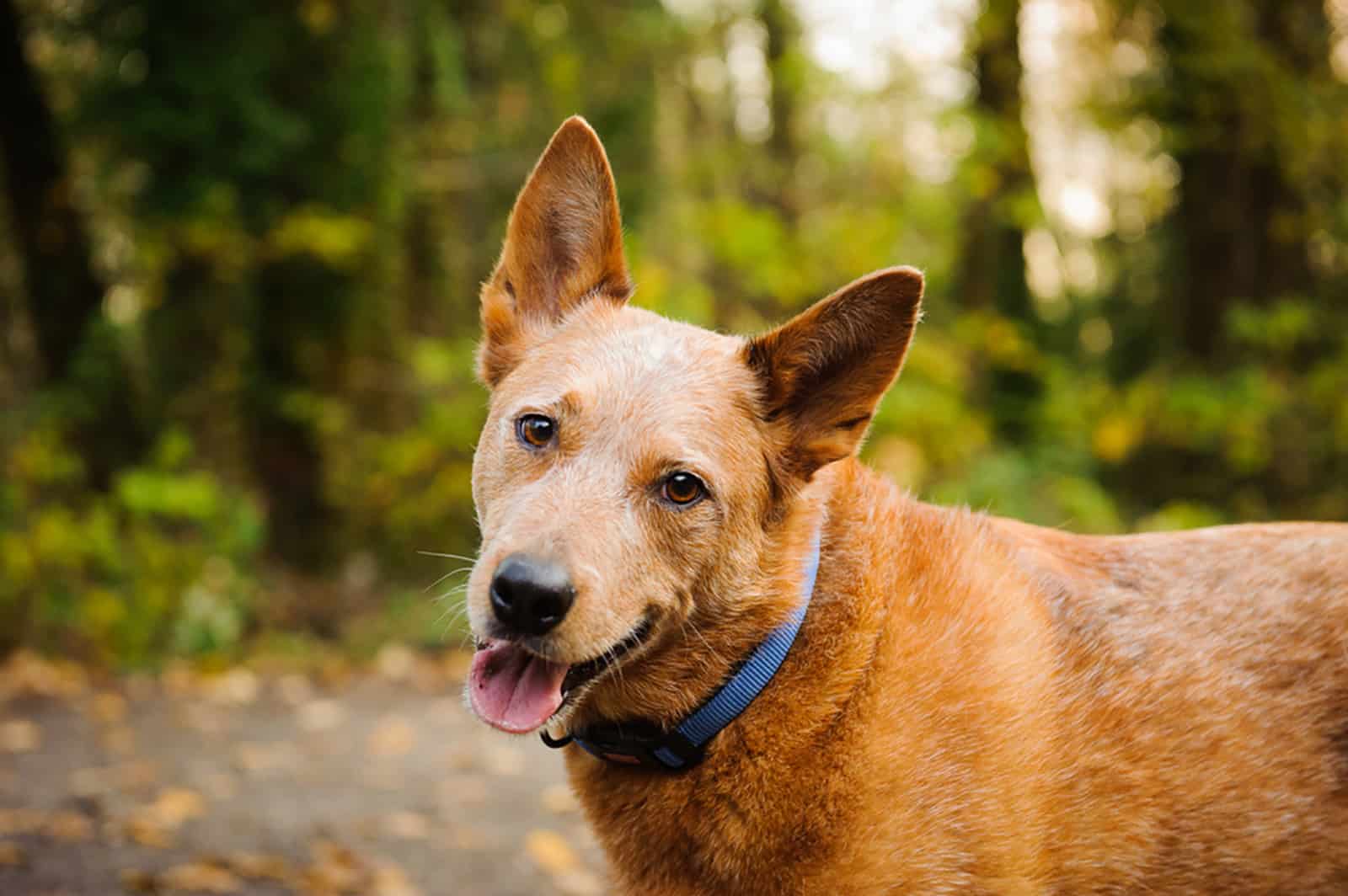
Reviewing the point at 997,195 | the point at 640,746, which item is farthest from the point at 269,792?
the point at 997,195

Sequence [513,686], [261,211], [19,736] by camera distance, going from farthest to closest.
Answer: [261,211] → [19,736] → [513,686]

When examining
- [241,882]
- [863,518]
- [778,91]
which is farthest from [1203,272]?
[241,882]

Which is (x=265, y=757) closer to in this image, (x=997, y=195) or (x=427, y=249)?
(x=427, y=249)

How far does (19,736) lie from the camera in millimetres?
6523

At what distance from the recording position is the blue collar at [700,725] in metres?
2.70

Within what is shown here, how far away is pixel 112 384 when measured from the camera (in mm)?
9789

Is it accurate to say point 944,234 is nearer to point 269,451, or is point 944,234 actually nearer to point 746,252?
point 746,252

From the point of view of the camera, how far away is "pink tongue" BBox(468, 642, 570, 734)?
2.57 m

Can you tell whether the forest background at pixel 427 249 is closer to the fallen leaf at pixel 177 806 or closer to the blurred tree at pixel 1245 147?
the blurred tree at pixel 1245 147

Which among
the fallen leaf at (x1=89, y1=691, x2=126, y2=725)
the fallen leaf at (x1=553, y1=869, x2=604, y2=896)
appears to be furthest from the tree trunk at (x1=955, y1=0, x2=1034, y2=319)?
the fallen leaf at (x1=89, y1=691, x2=126, y2=725)

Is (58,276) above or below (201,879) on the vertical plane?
above

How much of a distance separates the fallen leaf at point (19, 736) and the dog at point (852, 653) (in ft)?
16.4

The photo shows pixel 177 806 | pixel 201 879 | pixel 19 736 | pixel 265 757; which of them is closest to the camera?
pixel 201 879

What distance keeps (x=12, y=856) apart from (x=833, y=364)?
161 inches
